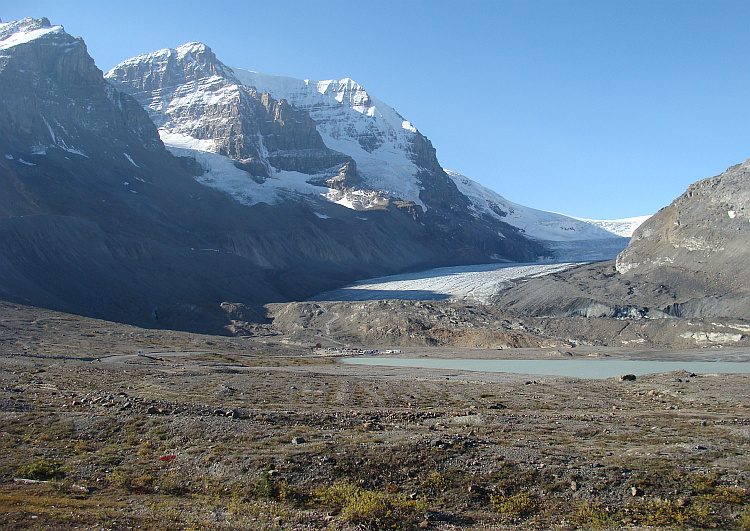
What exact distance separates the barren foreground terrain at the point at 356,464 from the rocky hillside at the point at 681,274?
78006 millimetres

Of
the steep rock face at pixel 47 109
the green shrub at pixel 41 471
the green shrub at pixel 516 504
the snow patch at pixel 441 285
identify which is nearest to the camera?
the green shrub at pixel 516 504

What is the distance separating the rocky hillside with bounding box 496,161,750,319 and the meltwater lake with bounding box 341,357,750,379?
29988 millimetres

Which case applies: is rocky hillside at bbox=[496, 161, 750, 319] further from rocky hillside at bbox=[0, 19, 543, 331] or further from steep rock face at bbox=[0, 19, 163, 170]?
steep rock face at bbox=[0, 19, 163, 170]

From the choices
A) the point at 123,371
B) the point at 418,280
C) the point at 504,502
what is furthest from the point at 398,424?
the point at 418,280

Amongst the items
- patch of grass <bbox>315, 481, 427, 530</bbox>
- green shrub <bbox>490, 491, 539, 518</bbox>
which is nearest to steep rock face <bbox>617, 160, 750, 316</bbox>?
green shrub <bbox>490, 491, 539, 518</bbox>

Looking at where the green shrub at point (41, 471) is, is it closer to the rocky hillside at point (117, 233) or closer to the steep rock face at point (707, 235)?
the rocky hillside at point (117, 233)

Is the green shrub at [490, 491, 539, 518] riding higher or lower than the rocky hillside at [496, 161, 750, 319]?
lower

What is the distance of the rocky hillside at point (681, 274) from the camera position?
10238 cm

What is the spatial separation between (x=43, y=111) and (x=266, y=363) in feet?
494

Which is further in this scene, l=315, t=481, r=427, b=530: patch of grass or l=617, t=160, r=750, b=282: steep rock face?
l=617, t=160, r=750, b=282: steep rock face

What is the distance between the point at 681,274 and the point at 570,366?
5180 centimetres

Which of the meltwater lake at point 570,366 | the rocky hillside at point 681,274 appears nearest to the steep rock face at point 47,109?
the meltwater lake at point 570,366

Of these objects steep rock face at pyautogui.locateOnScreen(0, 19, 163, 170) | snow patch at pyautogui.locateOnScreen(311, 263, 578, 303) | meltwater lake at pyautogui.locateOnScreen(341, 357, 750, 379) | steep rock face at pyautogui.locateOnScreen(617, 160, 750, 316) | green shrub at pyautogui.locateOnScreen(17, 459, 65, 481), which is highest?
steep rock face at pyautogui.locateOnScreen(0, 19, 163, 170)

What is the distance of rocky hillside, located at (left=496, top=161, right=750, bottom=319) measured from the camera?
10238 centimetres
